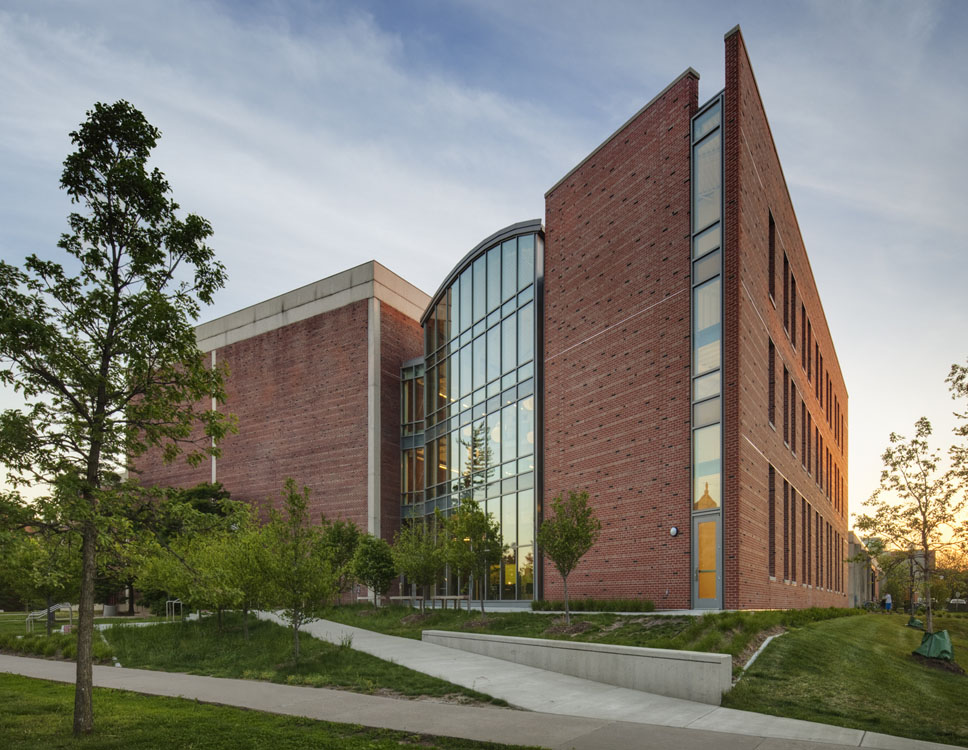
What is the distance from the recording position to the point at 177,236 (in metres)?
11.0

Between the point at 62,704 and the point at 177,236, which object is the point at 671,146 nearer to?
the point at 177,236

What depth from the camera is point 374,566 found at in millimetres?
29438

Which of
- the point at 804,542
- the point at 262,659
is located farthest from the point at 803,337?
the point at 262,659

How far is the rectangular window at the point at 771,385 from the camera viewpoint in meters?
23.6

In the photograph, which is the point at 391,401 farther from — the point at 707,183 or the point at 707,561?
the point at 707,561

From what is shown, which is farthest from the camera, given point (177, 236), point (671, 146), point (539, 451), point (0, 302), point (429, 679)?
point (539, 451)

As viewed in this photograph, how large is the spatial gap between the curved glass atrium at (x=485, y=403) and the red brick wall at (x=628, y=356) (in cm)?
234

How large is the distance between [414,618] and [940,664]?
15.6 m

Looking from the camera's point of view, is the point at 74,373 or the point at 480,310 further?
the point at 480,310

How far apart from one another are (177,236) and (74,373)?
2394 mm

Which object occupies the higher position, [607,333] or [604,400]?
[607,333]

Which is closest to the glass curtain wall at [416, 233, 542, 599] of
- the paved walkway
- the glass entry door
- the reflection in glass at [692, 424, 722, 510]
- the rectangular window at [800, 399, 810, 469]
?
the reflection in glass at [692, 424, 722, 510]

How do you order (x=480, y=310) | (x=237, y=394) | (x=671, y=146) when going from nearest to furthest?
(x=671, y=146)
(x=480, y=310)
(x=237, y=394)

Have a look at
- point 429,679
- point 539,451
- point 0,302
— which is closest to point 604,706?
point 429,679
